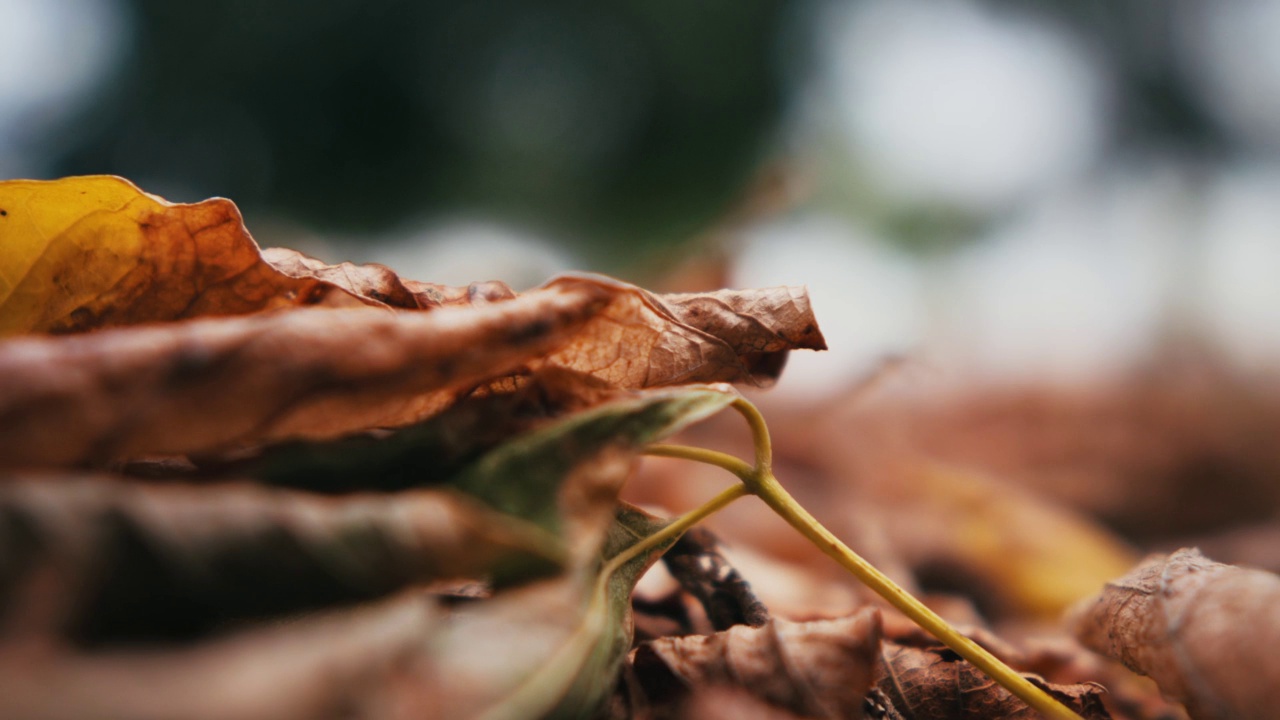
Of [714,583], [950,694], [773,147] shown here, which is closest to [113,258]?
[714,583]

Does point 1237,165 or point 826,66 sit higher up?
point 826,66

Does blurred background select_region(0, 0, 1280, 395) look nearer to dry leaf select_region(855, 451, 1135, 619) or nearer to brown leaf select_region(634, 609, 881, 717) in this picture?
dry leaf select_region(855, 451, 1135, 619)

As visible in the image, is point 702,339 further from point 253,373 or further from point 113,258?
point 113,258

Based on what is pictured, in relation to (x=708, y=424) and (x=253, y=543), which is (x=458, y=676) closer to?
(x=253, y=543)

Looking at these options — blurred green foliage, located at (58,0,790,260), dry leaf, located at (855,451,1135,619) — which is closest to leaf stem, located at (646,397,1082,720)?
dry leaf, located at (855,451,1135,619)

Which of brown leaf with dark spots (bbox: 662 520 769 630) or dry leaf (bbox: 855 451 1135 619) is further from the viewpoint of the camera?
dry leaf (bbox: 855 451 1135 619)

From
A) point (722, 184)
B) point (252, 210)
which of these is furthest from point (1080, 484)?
point (252, 210)
